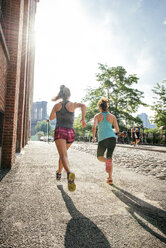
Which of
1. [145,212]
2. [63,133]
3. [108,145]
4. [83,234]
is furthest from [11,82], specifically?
[145,212]

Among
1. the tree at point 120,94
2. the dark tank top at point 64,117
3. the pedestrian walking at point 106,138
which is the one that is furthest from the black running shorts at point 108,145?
the tree at point 120,94

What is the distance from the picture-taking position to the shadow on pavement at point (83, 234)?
5.17 feet

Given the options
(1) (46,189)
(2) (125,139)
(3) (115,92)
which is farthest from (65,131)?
(3) (115,92)

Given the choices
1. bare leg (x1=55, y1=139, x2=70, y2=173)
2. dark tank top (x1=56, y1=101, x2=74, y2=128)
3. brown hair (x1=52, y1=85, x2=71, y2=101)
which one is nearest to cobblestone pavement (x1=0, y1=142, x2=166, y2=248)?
bare leg (x1=55, y1=139, x2=70, y2=173)

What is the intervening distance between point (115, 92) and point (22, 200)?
102ft

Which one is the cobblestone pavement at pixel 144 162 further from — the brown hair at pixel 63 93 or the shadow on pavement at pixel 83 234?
the brown hair at pixel 63 93

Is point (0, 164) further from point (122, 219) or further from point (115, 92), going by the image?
point (115, 92)

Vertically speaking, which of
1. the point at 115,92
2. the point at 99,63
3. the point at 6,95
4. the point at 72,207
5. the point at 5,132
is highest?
the point at 99,63

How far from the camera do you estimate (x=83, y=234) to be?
68.0 inches

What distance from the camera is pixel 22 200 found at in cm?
256

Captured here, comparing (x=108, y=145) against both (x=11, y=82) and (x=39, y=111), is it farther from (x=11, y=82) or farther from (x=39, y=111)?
(x=39, y=111)

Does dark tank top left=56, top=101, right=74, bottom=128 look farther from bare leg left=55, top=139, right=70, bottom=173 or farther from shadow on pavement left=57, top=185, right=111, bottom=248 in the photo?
shadow on pavement left=57, top=185, right=111, bottom=248

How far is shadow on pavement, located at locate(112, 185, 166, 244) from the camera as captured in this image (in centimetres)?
189

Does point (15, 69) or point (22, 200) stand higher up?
point (15, 69)
